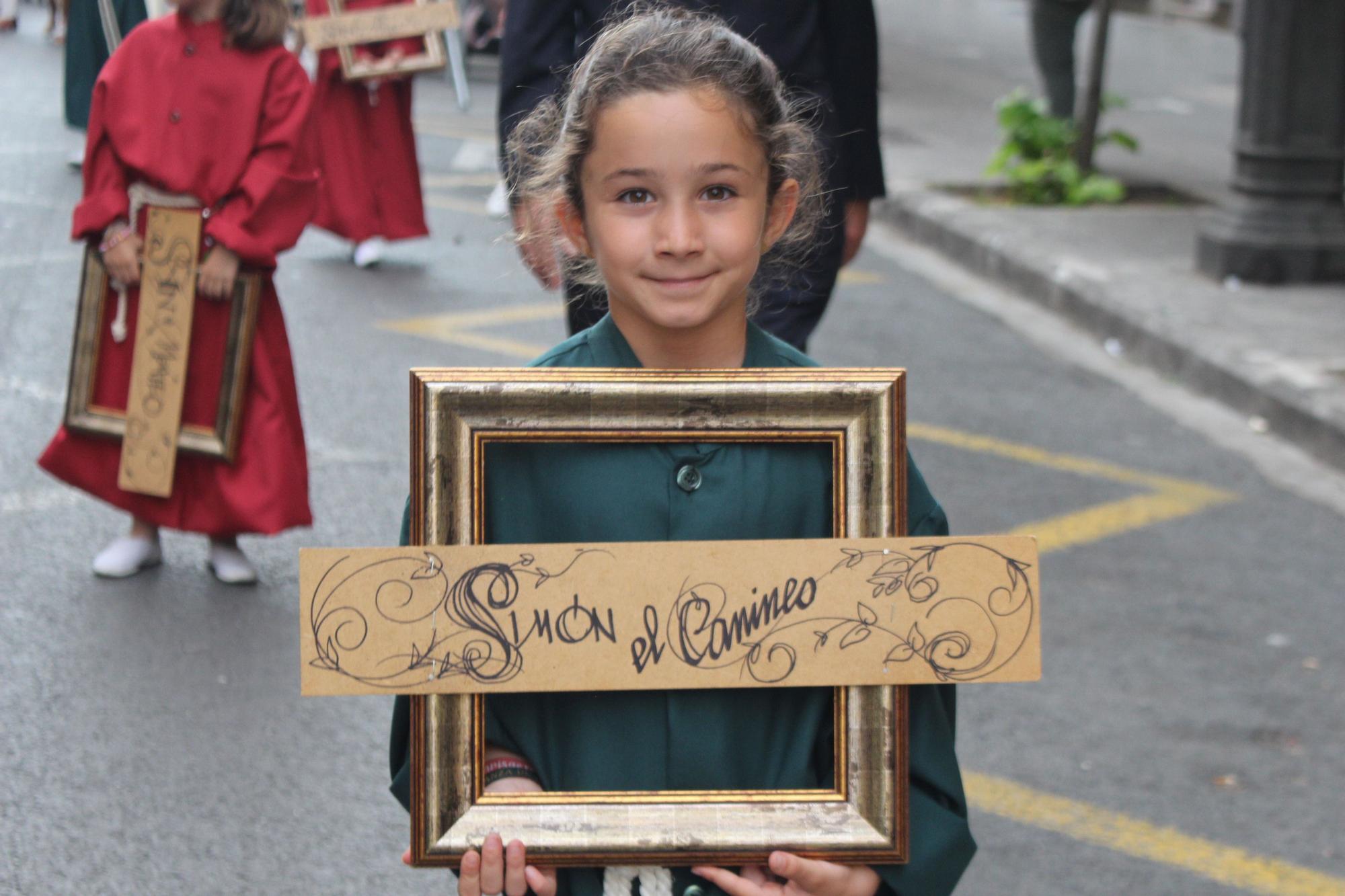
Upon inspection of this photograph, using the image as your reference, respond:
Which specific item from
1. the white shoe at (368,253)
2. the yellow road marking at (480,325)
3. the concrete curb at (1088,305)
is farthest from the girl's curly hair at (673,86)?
the white shoe at (368,253)

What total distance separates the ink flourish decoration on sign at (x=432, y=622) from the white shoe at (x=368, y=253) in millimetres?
7830

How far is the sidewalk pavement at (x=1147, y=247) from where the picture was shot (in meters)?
6.85

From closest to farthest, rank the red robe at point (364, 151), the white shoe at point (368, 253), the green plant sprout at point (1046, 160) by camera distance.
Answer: the red robe at point (364, 151) → the white shoe at point (368, 253) → the green plant sprout at point (1046, 160)

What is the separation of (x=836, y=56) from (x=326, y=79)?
19.4ft

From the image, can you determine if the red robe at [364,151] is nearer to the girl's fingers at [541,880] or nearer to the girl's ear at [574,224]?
the girl's ear at [574,224]

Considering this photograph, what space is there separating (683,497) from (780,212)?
39 centimetres

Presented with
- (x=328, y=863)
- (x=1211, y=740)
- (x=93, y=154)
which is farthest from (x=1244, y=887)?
(x=93, y=154)

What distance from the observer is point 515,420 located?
5.69 feet

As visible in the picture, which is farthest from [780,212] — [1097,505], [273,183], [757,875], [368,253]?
[368,253]

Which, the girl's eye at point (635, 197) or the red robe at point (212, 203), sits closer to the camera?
the girl's eye at point (635, 197)

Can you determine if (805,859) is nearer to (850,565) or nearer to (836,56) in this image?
(850,565)

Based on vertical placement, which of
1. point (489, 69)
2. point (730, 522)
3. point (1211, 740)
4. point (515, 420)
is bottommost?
point (489, 69)

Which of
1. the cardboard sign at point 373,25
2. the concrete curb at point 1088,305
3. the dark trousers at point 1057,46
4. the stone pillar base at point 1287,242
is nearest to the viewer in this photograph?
the concrete curb at point 1088,305

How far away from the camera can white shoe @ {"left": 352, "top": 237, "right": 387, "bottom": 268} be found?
9.34m
